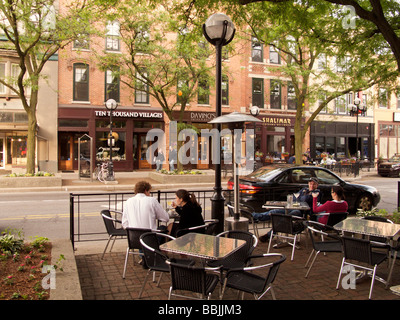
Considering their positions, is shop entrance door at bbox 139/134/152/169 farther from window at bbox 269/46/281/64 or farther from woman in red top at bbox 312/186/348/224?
woman in red top at bbox 312/186/348/224

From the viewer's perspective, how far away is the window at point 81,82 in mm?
25156

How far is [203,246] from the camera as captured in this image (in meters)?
4.56

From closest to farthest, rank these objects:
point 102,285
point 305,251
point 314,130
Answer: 1. point 102,285
2. point 305,251
3. point 314,130

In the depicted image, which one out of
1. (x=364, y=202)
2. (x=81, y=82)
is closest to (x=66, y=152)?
(x=81, y=82)

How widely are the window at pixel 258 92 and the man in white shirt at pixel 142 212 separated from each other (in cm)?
2510

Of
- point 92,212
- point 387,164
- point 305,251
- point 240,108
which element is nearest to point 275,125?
point 240,108

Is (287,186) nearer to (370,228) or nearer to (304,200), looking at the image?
(304,200)

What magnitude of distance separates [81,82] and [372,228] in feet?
76.5

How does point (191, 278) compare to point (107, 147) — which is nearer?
point (191, 278)

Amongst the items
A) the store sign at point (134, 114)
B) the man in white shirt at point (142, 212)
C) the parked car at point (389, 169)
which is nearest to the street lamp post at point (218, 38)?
the man in white shirt at point (142, 212)

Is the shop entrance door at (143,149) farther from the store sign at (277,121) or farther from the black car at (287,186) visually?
the black car at (287,186)

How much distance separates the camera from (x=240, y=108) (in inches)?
1160

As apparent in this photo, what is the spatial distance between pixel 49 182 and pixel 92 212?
7226 mm
